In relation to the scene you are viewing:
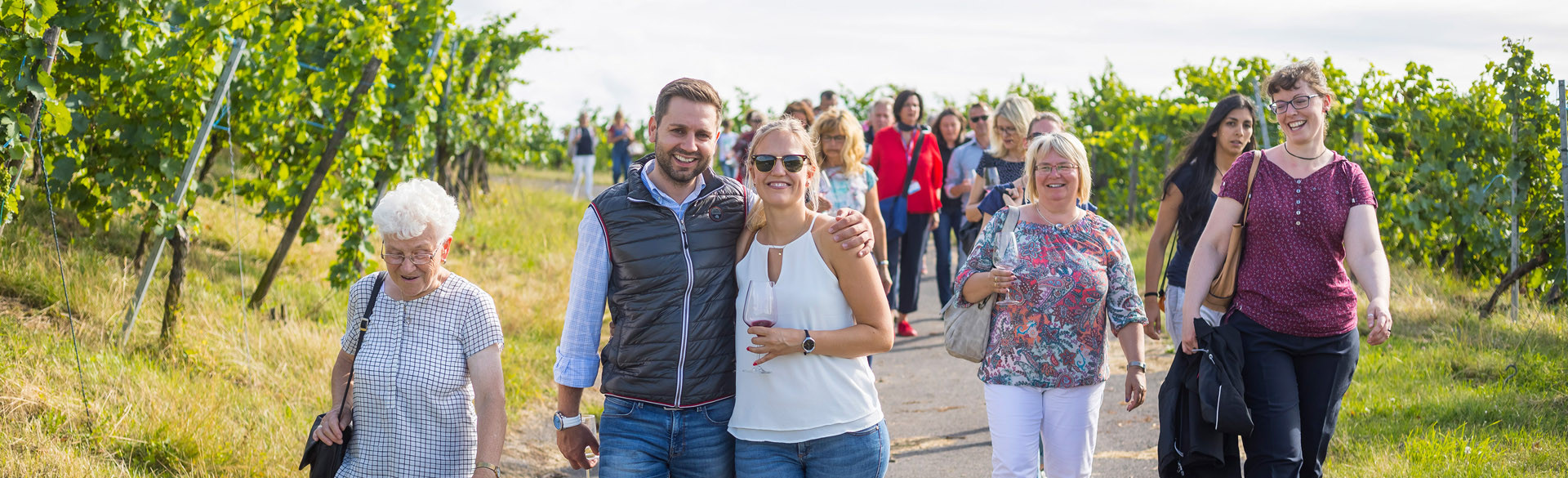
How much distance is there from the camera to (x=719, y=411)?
2910mm

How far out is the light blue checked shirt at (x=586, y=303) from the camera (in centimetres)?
291

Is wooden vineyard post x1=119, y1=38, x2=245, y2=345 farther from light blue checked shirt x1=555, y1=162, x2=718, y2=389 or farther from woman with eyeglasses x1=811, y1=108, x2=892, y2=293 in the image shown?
light blue checked shirt x1=555, y1=162, x2=718, y2=389

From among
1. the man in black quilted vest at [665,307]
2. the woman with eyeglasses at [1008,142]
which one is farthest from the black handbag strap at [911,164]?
the man in black quilted vest at [665,307]

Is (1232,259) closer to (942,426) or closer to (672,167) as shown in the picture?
(672,167)

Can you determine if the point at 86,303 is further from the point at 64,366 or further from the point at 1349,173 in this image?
the point at 1349,173

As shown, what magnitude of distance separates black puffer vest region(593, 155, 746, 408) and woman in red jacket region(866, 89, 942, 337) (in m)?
4.81

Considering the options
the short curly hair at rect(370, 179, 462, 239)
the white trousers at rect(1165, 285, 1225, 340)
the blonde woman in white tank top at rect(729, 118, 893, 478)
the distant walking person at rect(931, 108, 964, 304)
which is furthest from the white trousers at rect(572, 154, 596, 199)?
the blonde woman in white tank top at rect(729, 118, 893, 478)

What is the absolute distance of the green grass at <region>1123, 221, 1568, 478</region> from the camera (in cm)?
448

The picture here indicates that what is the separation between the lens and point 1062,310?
367 centimetres

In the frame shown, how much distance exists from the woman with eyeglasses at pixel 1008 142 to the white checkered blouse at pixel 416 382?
3434 millimetres

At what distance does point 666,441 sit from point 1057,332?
146cm

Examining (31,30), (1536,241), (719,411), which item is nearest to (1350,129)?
(1536,241)

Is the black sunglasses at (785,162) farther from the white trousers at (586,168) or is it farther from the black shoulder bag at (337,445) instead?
the white trousers at (586,168)

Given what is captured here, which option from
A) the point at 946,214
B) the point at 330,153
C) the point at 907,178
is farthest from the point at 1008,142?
the point at 330,153
